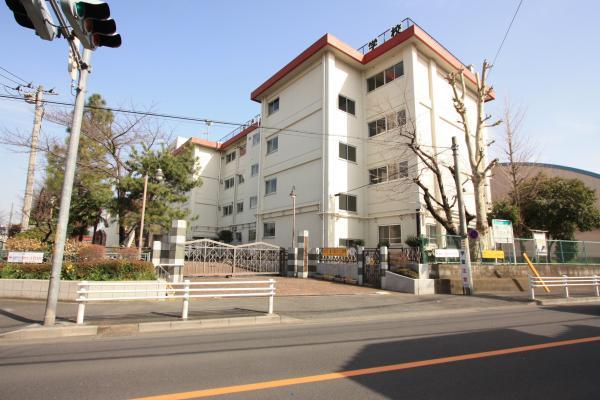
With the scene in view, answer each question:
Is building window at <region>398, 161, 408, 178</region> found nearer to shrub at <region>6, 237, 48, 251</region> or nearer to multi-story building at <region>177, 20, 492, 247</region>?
multi-story building at <region>177, 20, 492, 247</region>

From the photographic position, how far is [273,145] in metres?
30.2

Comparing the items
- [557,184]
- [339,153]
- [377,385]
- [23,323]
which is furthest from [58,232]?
[557,184]

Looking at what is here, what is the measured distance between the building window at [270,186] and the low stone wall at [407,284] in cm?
1496

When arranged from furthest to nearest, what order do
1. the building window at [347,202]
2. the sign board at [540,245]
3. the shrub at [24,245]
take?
the building window at [347,202] < the sign board at [540,245] < the shrub at [24,245]

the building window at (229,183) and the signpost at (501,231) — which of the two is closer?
the signpost at (501,231)

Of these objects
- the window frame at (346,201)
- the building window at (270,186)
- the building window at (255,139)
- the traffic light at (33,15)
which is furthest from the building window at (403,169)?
the traffic light at (33,15)

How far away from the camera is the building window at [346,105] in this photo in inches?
1000

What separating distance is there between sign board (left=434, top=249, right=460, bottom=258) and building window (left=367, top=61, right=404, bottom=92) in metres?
14.0

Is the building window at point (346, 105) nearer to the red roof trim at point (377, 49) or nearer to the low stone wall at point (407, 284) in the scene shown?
the red roof trim at point (377, 49)

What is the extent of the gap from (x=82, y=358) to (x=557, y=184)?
1175 inches

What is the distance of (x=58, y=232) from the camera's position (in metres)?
7.30

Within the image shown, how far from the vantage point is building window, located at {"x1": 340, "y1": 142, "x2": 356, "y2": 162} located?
978 inches

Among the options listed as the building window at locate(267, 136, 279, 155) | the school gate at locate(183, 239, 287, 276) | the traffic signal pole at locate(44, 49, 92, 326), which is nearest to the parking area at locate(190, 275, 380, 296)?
the school gate at locate(183, 239, 287, 276)

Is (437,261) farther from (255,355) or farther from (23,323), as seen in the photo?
(23,323)
